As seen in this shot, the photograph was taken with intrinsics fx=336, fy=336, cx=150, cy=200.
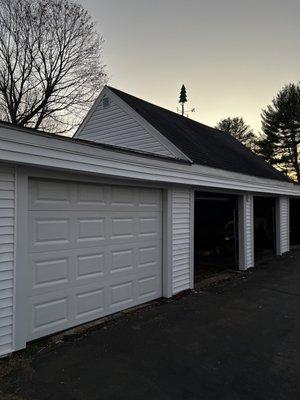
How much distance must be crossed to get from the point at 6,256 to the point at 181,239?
4005 millimetres

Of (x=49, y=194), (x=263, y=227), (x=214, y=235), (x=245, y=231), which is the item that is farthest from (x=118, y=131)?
(x=263, y=227)

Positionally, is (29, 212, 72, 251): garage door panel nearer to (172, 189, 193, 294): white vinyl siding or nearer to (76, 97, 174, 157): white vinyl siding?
(172, 189, 193, 294): white vinyl siding

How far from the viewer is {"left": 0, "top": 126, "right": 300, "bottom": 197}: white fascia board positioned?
385 centimetres

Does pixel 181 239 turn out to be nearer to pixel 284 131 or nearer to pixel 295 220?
pixel 295 220

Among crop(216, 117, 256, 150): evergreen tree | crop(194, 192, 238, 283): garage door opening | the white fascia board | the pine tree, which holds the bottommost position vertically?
crop(194, 192, 238, 283): garage door opening

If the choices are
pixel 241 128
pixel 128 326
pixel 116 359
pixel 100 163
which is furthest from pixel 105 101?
pixel 241 128

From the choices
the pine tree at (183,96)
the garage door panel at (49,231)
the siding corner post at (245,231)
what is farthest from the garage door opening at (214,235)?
the pine tree at (183,96)

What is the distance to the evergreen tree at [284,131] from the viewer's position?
3409 centimetres

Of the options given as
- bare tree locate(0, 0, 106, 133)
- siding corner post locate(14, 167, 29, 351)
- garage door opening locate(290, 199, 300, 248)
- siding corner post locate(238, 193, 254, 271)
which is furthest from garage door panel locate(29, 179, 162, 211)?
bare tree locate(0, 0, 106, 133)

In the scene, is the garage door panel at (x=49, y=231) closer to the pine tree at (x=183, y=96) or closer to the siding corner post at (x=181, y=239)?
the siding corner post at (x=181, y=239)

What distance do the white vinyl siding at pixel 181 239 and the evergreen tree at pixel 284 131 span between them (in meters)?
29.8

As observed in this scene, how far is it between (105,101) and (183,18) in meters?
3.68

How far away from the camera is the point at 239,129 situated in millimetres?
42781

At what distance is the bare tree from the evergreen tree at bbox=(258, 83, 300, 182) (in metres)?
20.4
